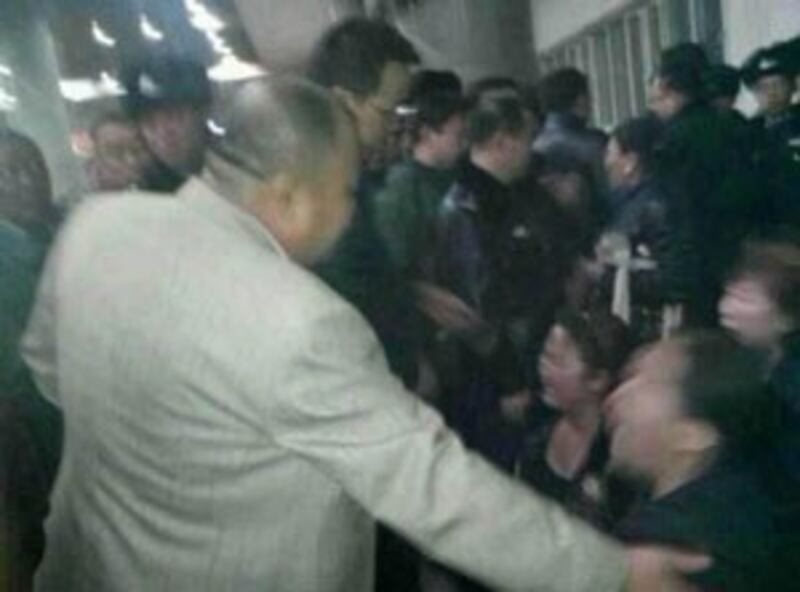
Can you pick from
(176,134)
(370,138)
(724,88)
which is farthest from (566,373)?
(724,88)

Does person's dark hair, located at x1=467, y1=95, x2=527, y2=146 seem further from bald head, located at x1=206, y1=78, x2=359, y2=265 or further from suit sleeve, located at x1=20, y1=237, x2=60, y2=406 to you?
bald head, located at x1=206, y1=78, x2=359, y2=265

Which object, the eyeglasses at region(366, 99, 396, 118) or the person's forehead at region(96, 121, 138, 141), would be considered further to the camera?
the person's forehead at region(96, 121, 138, 141)

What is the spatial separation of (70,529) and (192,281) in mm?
352

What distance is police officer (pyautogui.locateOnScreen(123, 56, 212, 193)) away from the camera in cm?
206

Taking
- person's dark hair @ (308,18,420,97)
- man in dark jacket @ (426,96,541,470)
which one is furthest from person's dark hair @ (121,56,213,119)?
man in dark jacket @ (426,96,541,470)

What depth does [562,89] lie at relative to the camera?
9.55ft

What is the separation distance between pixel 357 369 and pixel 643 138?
1.70 m

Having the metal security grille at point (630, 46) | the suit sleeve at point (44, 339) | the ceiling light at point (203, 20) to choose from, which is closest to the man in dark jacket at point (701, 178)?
the metal security grille at point (630, 46)

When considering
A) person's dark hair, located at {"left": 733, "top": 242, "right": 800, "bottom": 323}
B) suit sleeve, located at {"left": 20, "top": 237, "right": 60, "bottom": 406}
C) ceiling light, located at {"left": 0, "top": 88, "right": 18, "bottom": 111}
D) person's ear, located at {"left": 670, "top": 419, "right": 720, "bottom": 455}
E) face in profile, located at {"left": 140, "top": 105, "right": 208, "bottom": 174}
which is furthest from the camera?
ceiling light, located at {"left": 0, "top": 88, "right": 18, "bottom": 111}

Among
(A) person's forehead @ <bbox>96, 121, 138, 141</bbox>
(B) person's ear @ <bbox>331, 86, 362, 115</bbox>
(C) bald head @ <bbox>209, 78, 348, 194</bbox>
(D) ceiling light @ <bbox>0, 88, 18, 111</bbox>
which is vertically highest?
(C) bald head @ <bbox>209, 78, 348, 194</bbox>

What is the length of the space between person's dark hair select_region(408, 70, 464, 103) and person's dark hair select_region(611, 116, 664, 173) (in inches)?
15.8

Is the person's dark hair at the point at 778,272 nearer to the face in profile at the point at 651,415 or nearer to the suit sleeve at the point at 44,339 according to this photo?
the face in profile at the point at 651,415

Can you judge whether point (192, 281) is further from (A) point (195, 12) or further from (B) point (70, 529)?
(A) point (195, 12)

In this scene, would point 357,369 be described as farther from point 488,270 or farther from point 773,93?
point 773,93
